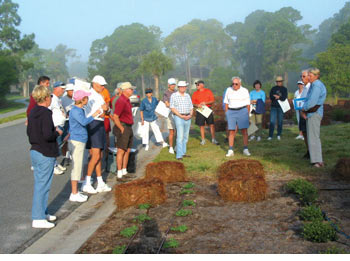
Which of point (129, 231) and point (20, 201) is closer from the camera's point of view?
point (129, 231)

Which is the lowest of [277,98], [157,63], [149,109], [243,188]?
[243,188]

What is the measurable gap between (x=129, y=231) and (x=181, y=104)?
5.60 m

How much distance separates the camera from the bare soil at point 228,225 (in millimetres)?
4539

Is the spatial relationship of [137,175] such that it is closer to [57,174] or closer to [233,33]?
[57,174]

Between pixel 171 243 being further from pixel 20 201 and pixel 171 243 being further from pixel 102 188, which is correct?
pixel 20 201

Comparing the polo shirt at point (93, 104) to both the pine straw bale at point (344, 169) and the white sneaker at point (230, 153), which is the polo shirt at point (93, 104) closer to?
the white sneaker at point (230, 153)

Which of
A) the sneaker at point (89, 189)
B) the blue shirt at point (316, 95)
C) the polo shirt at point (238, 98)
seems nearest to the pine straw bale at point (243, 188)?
the sneaker at point (89, 189)

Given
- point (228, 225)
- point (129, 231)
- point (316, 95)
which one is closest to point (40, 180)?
point (129, 231)

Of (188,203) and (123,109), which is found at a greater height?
(123,109)

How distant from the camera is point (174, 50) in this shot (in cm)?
13412

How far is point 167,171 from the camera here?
793cm

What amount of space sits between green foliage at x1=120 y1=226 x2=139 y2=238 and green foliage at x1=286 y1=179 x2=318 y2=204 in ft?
7.90

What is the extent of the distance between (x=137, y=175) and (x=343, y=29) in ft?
204

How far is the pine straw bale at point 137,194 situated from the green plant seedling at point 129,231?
3.75ft
